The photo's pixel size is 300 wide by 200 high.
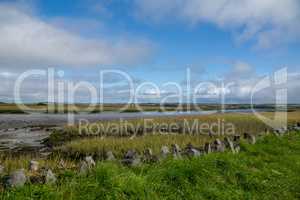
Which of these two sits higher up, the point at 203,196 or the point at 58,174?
the point at 58,174

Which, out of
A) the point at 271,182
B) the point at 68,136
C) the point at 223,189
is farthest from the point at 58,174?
the point at 68,136

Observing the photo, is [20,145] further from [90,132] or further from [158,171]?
[158,171]

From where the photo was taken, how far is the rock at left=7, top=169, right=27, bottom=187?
5.66 meters

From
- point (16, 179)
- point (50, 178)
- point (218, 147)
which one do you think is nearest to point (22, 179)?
point (16, 179)

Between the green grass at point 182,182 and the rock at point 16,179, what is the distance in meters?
0.20

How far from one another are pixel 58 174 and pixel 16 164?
4694 mm

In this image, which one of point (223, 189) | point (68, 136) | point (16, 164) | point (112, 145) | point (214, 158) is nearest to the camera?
point (223, 189)

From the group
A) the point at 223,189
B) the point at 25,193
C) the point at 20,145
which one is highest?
the point at 25,193

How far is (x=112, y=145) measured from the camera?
18.1 meters

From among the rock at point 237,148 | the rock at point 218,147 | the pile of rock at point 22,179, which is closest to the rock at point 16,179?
the pile of rock at point 22,179

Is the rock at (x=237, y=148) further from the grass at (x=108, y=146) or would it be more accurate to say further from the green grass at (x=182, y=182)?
the grass at (x=108, y=146)

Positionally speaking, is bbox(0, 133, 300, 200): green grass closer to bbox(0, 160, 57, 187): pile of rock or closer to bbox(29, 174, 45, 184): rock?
bbox(0, 160, 57, 187): pile of rock

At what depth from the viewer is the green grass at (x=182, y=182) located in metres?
5.73

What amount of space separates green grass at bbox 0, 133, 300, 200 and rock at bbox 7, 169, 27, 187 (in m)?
0.20
